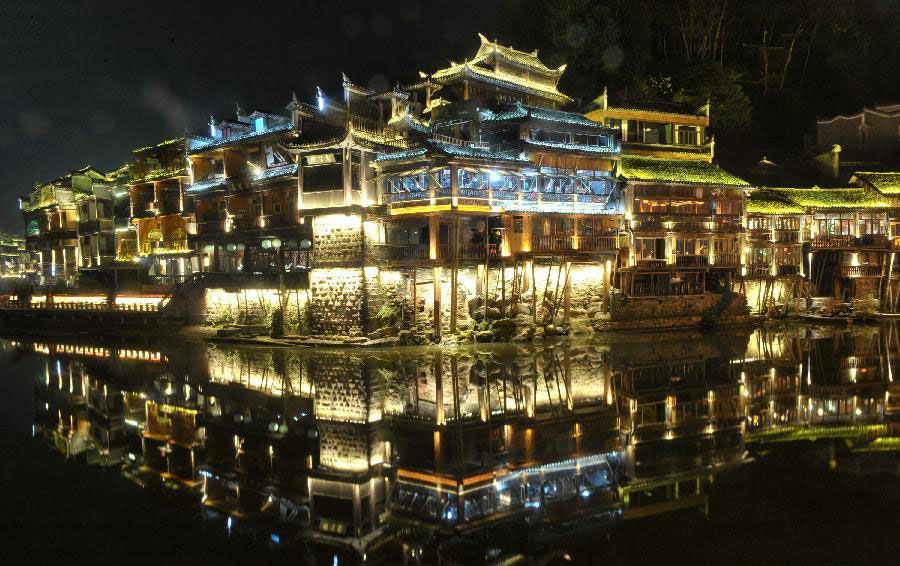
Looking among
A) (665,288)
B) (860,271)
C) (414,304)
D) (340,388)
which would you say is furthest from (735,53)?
(340,388)

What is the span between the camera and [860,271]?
40.2m

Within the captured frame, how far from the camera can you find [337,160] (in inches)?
1111

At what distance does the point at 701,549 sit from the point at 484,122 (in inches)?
1090

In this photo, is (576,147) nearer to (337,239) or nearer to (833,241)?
(337,239)

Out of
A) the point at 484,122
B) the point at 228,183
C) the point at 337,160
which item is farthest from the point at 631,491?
the point at 228,183

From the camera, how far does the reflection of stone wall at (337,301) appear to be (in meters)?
27.8

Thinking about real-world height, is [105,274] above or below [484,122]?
below

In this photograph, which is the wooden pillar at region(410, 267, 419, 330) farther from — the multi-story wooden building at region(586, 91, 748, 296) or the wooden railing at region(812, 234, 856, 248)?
the wooden railing at region(812, 234, 856, 248)

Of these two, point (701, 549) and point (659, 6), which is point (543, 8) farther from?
point (701, 549)

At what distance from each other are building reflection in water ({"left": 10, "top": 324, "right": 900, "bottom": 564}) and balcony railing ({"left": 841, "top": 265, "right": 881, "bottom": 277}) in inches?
655

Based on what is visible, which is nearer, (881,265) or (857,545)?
(857,545)

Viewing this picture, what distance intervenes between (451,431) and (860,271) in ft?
125

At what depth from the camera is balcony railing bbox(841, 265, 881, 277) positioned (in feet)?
132

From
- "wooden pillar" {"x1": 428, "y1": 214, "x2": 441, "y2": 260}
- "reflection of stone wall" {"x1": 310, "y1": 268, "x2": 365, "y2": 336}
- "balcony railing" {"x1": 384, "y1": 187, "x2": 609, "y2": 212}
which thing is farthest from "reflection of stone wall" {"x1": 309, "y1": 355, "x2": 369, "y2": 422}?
"balcony railing" {"x1": 384, "y1": 187, "x2": 609, "y2": 212}
